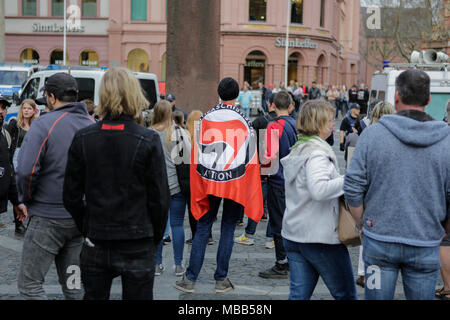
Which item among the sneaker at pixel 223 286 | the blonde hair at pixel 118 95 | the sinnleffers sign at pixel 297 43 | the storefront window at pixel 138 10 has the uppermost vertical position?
the storefront window at pixel 138 10

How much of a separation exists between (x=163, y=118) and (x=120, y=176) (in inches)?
104

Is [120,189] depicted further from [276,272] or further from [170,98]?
[170,98]

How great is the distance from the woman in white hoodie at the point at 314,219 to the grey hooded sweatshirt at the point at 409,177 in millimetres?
404

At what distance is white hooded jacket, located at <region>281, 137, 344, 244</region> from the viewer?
11.8 ft

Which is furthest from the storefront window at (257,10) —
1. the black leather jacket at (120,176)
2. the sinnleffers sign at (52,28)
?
the black leather jacket at (120,176)

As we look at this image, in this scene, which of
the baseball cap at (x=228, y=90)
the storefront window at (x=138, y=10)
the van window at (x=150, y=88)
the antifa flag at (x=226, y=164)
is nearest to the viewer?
the antifa flag at (x=226, y=164)

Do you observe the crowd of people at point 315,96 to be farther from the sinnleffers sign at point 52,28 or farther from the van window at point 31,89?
the sinnleffers sign at point 52,28

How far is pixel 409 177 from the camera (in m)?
3.12

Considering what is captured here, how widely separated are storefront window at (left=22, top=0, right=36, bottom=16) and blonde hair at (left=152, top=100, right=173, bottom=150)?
133 feet

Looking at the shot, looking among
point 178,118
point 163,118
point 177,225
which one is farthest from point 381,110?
point 177,225

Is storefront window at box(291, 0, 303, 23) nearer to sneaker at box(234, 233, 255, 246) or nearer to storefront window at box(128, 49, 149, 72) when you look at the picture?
storefront window at box(128, 49, 149, 72)

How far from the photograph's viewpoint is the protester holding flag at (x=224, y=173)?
16.6 ft

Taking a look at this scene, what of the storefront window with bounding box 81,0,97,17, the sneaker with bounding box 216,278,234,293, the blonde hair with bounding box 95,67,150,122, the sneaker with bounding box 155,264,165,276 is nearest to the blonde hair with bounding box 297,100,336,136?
the blonde hair with bounding box 95,67,150,122
